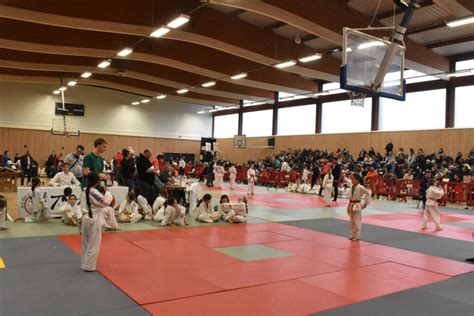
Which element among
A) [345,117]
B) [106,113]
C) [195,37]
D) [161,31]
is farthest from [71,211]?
[106,113]

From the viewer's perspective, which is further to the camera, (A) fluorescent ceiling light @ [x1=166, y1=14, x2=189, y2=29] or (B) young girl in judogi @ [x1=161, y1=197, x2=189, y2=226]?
(A) fluorescent ceiling light @ [x1=166, y1=14, x2=189, y2=29]

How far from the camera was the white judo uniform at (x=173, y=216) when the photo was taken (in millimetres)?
9648

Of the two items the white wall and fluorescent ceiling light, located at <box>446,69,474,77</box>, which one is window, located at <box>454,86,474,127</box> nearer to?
fluorescent ceiling light, located at <box>446,69,474,77</box>

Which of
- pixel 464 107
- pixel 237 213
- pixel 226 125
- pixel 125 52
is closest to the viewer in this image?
pixel 237 213

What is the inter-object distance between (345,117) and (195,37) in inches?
567

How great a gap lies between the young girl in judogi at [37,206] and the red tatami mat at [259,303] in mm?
6331

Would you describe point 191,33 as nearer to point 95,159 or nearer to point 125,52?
point 125,52

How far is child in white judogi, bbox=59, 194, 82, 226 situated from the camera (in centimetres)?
910

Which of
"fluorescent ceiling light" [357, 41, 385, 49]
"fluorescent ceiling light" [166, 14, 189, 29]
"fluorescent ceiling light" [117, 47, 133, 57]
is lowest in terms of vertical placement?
"fluorescent ceiling light" [357, 41, 385, 49]

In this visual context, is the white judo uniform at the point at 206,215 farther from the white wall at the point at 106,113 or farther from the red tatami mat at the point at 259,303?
the white wall at the point at 106,113

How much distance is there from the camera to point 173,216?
9.70 meters

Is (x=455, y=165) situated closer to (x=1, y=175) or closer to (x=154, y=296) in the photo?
(x=154, y=296)

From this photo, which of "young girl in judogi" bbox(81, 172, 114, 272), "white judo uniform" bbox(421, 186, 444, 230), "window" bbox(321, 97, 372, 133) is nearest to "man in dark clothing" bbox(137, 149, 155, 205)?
"young girl in judogi" bbox(81, 172, 114, 272)

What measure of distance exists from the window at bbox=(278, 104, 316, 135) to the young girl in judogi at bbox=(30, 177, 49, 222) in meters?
22.4
